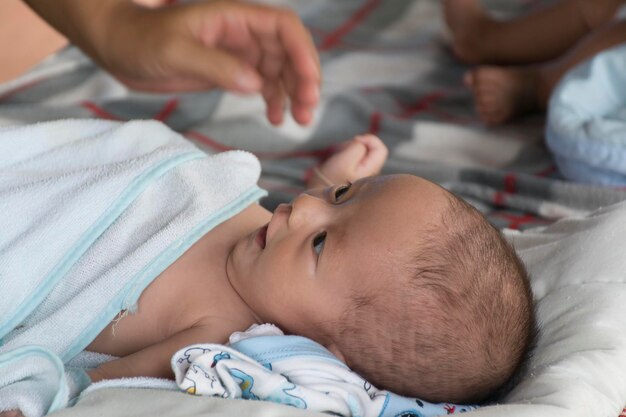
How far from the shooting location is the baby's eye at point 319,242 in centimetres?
92

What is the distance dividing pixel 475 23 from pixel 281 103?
2.65 feet

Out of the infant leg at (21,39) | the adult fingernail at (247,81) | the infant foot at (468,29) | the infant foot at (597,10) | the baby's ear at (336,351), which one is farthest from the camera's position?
the infant leg at (21,39)

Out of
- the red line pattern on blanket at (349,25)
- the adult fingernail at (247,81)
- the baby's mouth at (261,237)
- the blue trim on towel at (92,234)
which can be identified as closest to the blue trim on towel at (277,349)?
the baby's mouth at (261,237)

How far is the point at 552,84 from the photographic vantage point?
5.60ft

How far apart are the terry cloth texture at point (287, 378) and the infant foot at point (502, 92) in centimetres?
87

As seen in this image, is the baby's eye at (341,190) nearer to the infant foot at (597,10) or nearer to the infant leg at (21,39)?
the infant foot at (597,10)

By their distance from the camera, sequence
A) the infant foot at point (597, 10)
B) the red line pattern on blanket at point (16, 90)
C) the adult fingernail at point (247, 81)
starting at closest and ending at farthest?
the adult fingernail at point (247, 81) < the red line pattern on blanket at point (16, 90) < the infant foot at point (597, 10)

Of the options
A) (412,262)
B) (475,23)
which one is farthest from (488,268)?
(475,23)

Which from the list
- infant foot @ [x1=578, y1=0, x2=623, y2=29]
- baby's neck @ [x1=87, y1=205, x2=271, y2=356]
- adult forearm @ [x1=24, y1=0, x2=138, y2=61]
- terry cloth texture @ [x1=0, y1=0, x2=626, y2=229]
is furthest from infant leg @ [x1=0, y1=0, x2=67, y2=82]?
baby's neck @ [x1=87, y1=205, x2=271, y2=356]

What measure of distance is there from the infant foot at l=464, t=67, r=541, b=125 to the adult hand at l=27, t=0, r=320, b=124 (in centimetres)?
55

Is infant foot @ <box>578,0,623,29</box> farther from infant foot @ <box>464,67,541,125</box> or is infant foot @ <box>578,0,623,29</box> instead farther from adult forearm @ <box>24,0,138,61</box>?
adult forearm @ <box>24,0,138,61</box>

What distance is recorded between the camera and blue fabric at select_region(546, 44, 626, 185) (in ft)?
4.46

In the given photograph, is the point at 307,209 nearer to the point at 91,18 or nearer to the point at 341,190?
the point at 341,190

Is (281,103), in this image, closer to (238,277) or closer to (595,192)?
(238,277)
